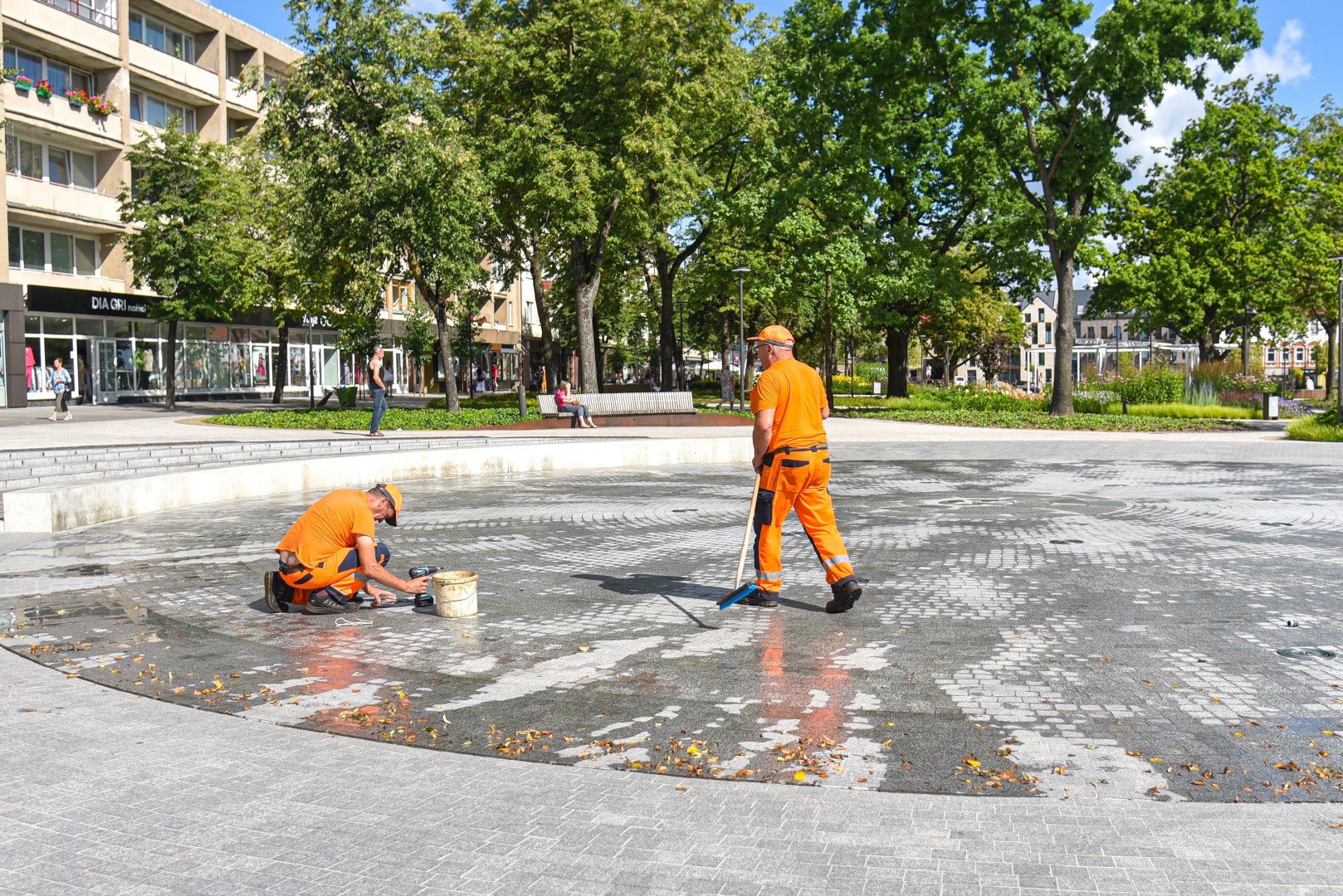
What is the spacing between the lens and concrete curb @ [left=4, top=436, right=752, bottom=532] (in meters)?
11.4

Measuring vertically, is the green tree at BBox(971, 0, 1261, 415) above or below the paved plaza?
above

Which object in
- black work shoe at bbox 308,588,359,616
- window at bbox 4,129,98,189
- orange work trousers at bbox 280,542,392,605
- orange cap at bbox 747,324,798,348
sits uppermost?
window at bbox 4,129,98,189

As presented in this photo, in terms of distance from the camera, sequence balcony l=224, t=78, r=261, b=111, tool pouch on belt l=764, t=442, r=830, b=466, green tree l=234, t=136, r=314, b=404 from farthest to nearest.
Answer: balcony l=224, t=78, r=261, b=111 → green tree l=234, t=136, r=314, b=404 → tool pouch on belt l=764, t=442, r=830, b=466

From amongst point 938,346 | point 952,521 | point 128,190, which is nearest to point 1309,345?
point 938,346

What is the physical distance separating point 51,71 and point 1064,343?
Answer: 36220 millimetres

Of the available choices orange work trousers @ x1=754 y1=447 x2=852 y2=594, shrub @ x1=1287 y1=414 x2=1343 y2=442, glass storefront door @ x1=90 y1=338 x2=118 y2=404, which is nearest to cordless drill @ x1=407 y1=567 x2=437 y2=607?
orange work trousers @ x1=754 y1=447 x2=852 y2=594

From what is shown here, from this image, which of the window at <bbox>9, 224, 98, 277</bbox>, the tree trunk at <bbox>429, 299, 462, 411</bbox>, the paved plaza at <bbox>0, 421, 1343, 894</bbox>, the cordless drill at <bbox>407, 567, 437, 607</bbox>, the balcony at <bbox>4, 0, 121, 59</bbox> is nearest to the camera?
the paved plaza at <bbox>0, 421, 1343, 894</bbox>

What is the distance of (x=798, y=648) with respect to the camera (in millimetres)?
6246

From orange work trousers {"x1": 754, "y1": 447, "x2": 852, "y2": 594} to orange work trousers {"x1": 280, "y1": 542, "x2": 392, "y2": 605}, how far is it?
2670mm

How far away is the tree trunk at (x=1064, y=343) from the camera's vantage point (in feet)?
102

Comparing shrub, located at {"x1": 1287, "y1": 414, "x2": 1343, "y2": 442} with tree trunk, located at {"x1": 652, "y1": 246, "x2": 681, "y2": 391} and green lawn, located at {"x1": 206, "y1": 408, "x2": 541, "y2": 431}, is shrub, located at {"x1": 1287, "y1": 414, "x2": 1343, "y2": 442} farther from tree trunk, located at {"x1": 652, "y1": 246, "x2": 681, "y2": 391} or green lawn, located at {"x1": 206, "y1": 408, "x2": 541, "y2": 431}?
tree trunk, located at {"x1": 652, "y1": 246, "x2": 681, "y2": 391}

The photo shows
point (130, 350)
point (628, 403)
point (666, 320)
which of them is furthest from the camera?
point (130, 350)

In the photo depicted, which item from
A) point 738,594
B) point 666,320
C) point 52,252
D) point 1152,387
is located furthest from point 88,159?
point 738,594

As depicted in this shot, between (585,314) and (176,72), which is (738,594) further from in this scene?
(176,72)
